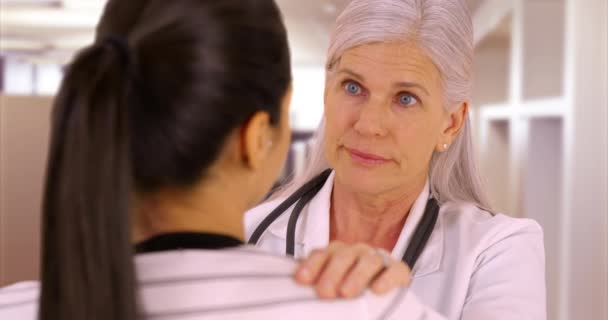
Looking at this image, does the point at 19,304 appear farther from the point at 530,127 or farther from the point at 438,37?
the point at 530,127

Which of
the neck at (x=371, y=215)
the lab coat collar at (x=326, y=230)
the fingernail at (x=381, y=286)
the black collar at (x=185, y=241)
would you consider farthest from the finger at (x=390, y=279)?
the neck at (x=371, y=215)

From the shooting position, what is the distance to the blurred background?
1.75 metres

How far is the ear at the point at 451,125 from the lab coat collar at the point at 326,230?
0.26ft

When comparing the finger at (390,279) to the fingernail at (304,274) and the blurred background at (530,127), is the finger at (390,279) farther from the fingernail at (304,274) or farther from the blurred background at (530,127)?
the blurred background at (530,127)

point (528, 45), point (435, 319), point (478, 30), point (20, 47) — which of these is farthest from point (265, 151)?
point (20, 47)

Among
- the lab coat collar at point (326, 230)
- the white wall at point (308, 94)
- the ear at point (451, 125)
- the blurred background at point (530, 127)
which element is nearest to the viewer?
the lab coat collar at point (326, 230)

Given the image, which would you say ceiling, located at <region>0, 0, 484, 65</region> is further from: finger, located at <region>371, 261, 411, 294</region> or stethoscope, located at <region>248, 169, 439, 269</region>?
finger, located at <region>371, 261, 411, 294</region>

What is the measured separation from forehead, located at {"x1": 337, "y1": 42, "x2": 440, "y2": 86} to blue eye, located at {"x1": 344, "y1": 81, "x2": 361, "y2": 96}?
0.13 feet

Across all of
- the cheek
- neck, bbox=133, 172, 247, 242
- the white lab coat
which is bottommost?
the white lab coat

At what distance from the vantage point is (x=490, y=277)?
1270 mm

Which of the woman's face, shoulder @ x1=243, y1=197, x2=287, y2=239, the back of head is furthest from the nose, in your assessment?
the back of head

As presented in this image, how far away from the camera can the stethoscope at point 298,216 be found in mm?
1342

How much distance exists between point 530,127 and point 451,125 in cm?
249

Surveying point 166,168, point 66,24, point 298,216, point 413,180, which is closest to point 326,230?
point 298,216
